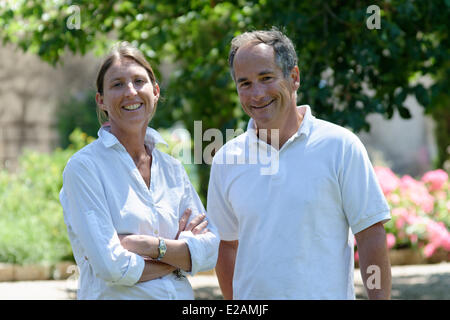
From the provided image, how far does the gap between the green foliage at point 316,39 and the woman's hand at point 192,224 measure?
2202 millimetres

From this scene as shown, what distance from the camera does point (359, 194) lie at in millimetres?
2480

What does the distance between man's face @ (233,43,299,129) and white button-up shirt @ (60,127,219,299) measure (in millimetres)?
454

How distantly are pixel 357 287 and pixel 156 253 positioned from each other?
444 cm

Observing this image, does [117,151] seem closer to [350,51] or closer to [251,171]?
[251,171]

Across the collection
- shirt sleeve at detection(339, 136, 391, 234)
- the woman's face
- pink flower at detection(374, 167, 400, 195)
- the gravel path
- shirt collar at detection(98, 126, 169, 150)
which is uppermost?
the woman's face

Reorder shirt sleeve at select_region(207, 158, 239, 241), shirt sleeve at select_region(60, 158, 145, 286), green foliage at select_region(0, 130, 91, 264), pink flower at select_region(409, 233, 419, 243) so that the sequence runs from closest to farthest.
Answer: shirt sleeve at select_region(60, 158, 145, 286) → shirt sleeve at select_region(207, 158, 239, 241) → green foliage at select_region(0, 130, 91, 264) → pink flower at select_region(409, 233, 419, 243)

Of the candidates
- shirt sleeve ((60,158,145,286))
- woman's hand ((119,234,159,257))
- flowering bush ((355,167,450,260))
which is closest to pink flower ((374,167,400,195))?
flowering bush ((355,167,450,260))

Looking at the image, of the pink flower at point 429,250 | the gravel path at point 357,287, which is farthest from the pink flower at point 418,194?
the gravel path at point 357,287

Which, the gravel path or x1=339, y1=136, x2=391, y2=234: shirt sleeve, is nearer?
x1=339, y1=136, x2=391, y2=234: shirt sleeve

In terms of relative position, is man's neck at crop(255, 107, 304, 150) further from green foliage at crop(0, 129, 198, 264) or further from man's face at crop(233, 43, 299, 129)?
green foliage at crop(0, 129, 198, 264)

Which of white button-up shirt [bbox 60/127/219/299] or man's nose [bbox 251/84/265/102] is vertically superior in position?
man's nose [bbox 251/84/265/102]

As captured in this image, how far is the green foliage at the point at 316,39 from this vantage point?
491 centimetres

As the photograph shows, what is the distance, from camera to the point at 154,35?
5.58m

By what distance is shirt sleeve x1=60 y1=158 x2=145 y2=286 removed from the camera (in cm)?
231
